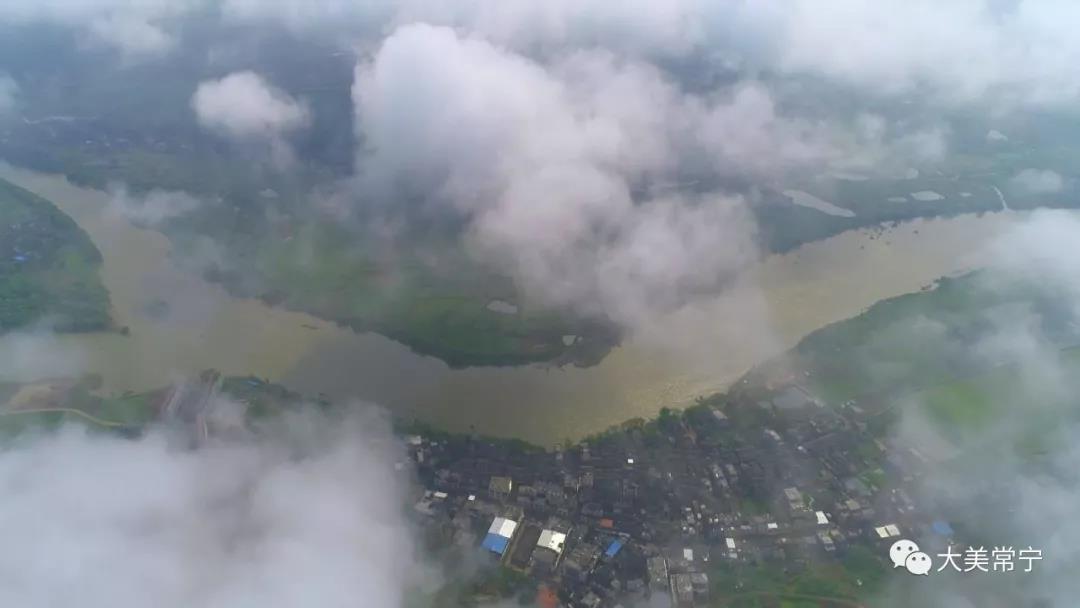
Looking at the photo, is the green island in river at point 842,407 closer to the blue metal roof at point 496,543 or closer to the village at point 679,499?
the village at point 679,499

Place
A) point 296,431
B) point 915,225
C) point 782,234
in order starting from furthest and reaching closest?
point 915,225, point 782,234, point 296,431

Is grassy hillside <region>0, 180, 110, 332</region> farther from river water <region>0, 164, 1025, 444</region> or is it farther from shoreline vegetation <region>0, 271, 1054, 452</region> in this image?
shoreline vegetation <region>0, 271, 1054, 452</region>

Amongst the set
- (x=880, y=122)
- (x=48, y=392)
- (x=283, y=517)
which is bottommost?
(x=48, y=392)

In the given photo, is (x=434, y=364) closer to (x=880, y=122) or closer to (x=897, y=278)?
(x=897, y=278)

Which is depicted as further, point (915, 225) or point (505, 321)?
point (915, 225)

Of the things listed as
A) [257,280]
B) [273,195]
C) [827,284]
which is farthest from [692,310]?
[273,195]

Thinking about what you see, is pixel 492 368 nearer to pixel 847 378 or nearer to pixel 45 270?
pixel 847 378
